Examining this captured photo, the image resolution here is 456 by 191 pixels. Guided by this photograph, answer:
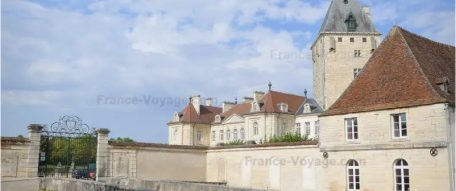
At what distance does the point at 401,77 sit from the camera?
1934 centimetres

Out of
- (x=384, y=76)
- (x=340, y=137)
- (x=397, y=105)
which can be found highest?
(x=384, y=76)

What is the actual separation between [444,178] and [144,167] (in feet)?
42.4

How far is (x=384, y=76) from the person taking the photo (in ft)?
65.8

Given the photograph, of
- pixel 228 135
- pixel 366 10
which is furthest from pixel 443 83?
pixel 228 135

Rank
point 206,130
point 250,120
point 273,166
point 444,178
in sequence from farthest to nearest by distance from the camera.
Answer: point 206,130 < point 250,120 < point 273,166 < point 444,178

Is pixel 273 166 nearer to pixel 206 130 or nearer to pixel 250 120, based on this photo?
pixel 250 120

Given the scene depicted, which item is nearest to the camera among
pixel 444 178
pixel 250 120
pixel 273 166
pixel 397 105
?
pixel 444 178

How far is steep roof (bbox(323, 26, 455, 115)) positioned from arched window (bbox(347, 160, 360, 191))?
2212 millimetres

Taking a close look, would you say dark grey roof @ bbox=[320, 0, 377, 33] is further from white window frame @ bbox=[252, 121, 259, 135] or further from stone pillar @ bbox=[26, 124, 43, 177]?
stone pillar @ bbox=[26, 124, 43, 177]

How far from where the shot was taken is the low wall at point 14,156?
17.5 m

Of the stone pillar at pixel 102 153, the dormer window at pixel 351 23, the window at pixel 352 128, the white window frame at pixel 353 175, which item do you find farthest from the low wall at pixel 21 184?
the dormer window at pixel 351 23

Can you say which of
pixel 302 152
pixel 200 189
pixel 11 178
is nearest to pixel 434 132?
pixel 302 152

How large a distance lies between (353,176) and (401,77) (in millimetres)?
4574

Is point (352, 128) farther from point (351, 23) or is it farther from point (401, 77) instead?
point (351, 23)
